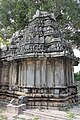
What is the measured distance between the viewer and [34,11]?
758 inches

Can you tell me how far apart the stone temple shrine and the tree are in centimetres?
1014

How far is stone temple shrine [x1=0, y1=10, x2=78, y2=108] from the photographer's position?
8.84 meters

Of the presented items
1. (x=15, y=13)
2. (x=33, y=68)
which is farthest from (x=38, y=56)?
(x=15, y=13)

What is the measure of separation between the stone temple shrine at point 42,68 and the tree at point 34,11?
10143mm

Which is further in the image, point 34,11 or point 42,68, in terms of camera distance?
point 34,11

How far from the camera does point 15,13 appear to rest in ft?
66.3

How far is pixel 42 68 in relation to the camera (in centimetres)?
921

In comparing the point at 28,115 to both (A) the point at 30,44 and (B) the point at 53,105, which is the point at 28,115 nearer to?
(B) the point at 53,105

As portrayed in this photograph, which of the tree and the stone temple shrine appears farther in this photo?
the tree

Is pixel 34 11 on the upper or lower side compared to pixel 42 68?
upper

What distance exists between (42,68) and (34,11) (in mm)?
11810

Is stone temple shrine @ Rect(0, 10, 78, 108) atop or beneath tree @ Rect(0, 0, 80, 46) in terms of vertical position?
beneath

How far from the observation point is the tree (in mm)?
19844

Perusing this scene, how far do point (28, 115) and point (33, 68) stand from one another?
2740mm
